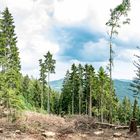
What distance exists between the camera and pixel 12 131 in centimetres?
2697

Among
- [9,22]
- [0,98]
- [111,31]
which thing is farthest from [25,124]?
[9,22]

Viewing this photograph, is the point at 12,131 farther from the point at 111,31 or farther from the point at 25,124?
the point at 111,31

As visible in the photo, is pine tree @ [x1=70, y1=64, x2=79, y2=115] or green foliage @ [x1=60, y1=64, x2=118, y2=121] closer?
green foliage @ [x1=60, y1=64, x2=118, y2=121]

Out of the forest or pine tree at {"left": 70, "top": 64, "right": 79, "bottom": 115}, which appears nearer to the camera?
the forest

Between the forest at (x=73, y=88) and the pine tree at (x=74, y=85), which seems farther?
the pine tree at (x=74, y=85)

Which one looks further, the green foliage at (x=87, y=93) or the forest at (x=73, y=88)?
the green foliage at (x=87, y=93)

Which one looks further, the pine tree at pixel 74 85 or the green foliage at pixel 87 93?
the pine tree at pixel 74 85

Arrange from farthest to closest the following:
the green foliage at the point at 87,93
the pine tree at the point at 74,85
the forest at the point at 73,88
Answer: the pine tree at the point at 74,85 → the green foliage at the point at 87,93 → the forest at the point at 73,88

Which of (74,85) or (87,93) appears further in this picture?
(74,85)

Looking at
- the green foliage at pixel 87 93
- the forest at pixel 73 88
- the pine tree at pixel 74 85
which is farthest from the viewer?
the pine tree at pixel 74 85

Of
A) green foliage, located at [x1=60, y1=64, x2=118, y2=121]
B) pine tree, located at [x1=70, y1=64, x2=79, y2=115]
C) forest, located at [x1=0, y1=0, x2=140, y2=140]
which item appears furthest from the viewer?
pine tree, located at [x1=70, y1=64, x2=79, y2=115]

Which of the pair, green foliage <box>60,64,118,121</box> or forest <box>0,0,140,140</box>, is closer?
forest <box>0,0,140,140</box>

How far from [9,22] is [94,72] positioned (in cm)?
3184

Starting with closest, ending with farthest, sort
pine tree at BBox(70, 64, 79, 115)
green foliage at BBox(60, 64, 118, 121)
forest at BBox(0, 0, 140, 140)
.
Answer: forest at BBox(0, 0, 140, 140) < green foliage at BBox(60, 64, 118, 121) < pine tree at BBox(70, 64, 79, 115)
